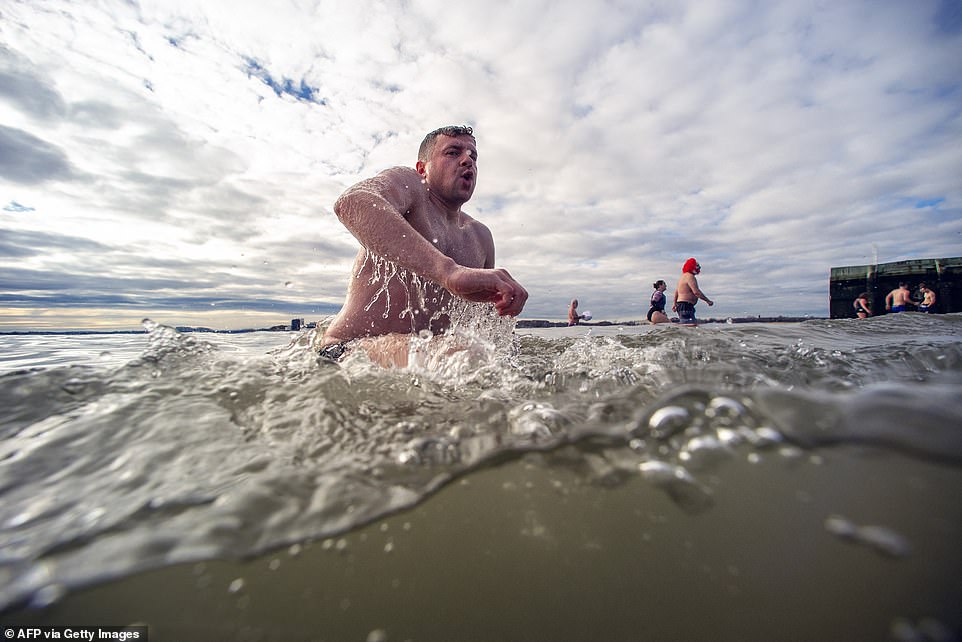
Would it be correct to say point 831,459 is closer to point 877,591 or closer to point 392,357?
point 877,591

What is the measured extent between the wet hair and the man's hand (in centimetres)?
138

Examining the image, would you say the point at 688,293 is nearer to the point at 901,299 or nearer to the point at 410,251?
the point at 901,299

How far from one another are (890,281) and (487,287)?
1742 cm

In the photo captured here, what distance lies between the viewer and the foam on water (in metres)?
0.76

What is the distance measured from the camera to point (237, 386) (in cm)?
147

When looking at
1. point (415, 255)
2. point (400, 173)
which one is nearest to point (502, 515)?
point (415, 255)

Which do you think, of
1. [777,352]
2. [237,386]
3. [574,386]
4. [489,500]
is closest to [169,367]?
[237,386]

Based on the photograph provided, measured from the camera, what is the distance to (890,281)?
12.3m

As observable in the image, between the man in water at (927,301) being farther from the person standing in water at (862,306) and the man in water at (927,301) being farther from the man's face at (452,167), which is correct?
the man's face at (452,167)

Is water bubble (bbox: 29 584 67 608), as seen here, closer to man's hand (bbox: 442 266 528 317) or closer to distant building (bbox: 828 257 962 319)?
man's hand (bbox: 442 266 528 317)

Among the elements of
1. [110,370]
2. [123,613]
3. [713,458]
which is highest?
[110,370]

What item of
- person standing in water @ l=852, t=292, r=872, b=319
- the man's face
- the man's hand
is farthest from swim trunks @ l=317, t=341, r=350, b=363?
person standing in water @ l=852, t=292, r=872, b=319

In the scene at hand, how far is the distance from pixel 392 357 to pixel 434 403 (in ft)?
2.01

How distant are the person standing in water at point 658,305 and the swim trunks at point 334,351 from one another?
9.13 metres
